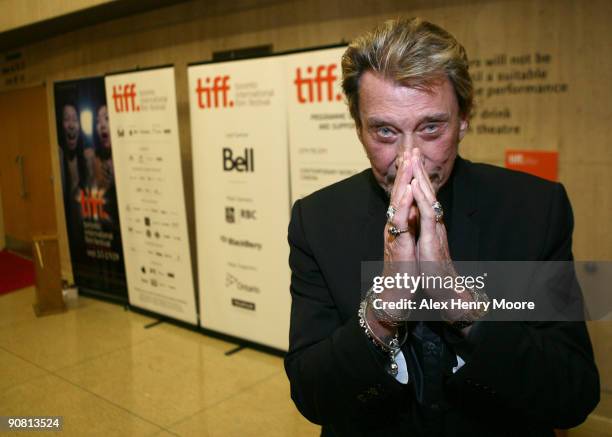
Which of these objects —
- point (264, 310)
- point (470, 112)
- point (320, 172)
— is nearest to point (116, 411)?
point (264, 310)

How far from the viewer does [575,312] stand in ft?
3.49

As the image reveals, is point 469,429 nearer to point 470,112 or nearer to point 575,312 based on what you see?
point 575,312

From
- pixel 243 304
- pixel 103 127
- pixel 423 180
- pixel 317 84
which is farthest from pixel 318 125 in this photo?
pixel 103 127

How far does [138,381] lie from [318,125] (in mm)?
2041

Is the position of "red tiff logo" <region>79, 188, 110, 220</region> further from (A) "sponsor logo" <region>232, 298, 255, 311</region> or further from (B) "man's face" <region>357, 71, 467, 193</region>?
(B) "man's face" <region>357, 71, 467, 193</region>

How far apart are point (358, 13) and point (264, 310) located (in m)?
2.07

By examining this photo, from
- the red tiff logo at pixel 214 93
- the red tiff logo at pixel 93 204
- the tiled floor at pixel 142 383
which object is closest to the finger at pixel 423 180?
the tiled floor at pixel 142 383

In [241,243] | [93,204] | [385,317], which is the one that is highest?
[385,317]

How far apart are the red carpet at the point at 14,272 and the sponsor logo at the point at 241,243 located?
3.29 m

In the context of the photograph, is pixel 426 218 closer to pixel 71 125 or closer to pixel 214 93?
pixel 214 93

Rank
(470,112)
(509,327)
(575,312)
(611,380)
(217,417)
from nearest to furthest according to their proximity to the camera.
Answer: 1. (509,327)
2. (575,312)
3. (470,112)
4. (611,380)
5. (217,417)

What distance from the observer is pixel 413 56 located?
3.36 feet

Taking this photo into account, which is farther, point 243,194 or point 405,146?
point 243,194

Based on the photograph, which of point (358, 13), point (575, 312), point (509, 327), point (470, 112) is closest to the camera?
point (509, 327)
